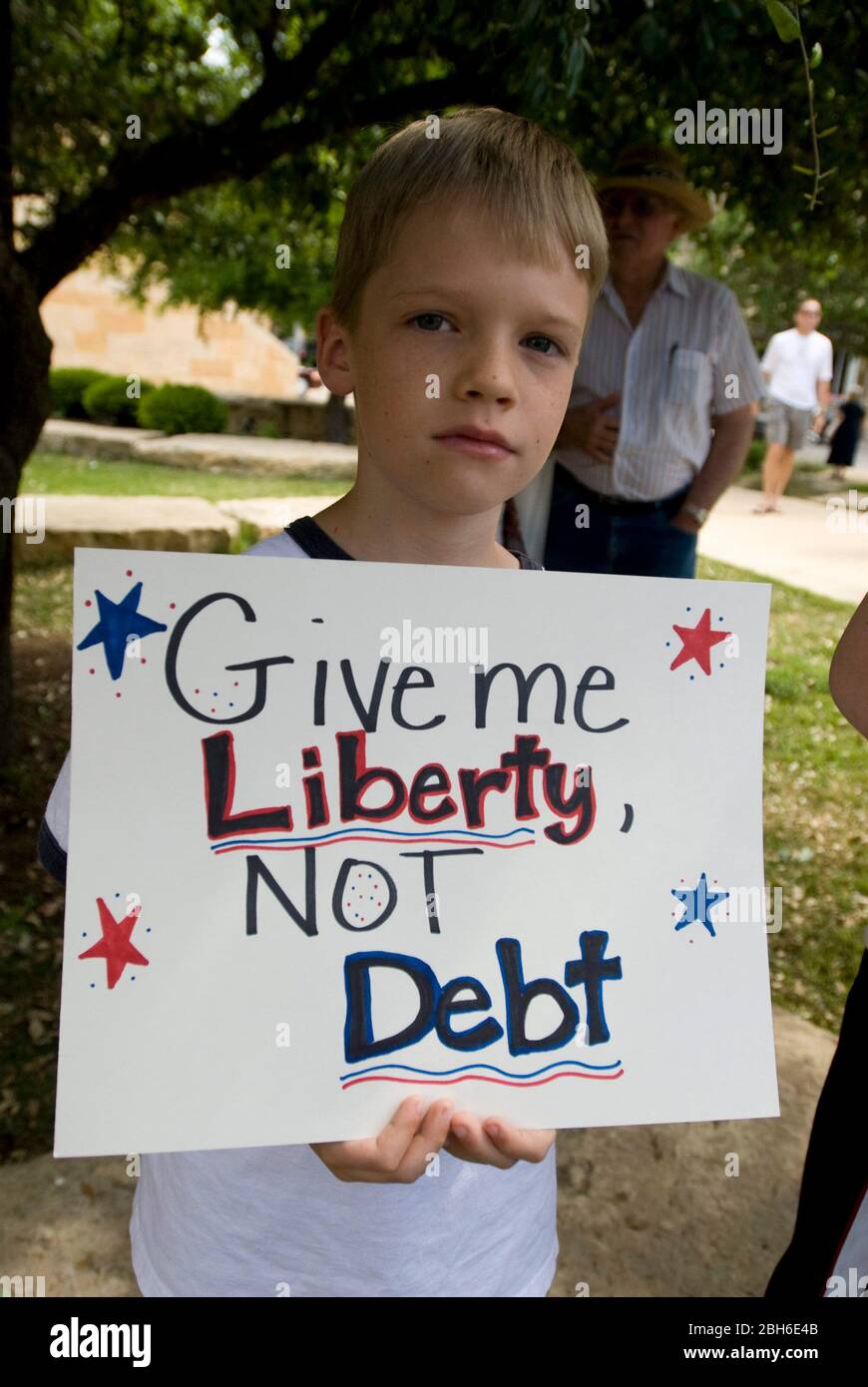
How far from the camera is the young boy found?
111 centimetres

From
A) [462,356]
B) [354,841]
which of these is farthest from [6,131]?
[354,841]

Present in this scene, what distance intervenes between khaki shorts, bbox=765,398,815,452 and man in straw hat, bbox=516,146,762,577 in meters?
7.41

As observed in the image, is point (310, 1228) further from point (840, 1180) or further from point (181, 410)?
point (181, 410)

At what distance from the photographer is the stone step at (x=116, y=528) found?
7043 millimetres

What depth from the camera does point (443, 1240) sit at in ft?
3.94

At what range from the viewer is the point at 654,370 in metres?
3.24

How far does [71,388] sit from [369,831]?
1558 centimetres

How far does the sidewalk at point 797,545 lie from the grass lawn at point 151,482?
3.77 metres

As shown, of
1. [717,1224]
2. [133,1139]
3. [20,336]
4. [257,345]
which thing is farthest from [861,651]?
[257,345]

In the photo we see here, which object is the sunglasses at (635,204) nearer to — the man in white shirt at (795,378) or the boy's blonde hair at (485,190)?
the boy's blonde hair at (485,190)

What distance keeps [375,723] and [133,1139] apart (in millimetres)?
462
